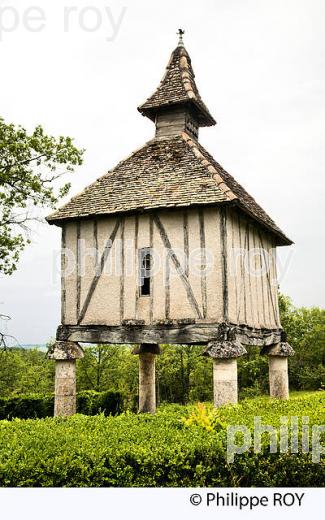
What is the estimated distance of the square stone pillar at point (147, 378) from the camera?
16.4 m

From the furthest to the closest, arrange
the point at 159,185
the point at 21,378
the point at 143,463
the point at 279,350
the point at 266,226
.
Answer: the point at 21,378, the point at 279,350, the point at 266,226, the point at 159,185, the point at 143,463

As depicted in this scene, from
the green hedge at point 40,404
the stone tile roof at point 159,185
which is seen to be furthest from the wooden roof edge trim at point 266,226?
the green hedge at point 40,404

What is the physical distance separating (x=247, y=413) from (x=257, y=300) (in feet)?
20.0

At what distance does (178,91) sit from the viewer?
51.9 feet

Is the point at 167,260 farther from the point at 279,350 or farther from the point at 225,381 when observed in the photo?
the point at 279,350

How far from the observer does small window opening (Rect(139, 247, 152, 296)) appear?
511 inches

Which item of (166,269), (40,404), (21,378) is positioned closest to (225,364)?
(166,269)

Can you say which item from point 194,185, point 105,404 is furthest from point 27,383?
point 194,185

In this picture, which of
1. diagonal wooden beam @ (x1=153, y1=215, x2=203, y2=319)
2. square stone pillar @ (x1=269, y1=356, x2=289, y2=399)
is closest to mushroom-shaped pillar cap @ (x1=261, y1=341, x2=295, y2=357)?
square stone pillar @ (x1=269, y1=356, x2=289, y2=399)

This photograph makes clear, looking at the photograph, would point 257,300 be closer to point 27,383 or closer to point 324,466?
point 324,466

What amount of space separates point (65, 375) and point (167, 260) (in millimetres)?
3768

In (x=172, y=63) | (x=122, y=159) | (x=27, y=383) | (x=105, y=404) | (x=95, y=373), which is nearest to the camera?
(x=122, y=159)

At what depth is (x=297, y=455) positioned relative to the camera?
6375 millimetres

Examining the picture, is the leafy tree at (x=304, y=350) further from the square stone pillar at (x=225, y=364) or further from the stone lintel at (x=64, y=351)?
the square stone pillar at (x=225, y=364)
